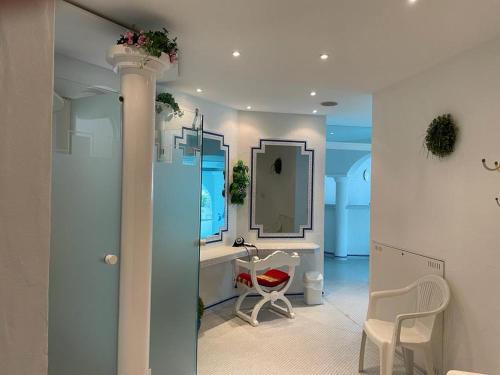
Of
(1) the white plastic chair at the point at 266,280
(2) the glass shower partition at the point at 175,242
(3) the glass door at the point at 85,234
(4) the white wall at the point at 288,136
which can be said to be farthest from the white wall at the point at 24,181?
(4) the white wall at the point at 288,136

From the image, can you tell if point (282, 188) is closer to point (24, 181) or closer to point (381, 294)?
point (381, 294)

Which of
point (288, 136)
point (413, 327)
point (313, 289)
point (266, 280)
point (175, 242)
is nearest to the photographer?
point (175, 242)

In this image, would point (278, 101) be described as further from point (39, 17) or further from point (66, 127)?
point (39, 17)

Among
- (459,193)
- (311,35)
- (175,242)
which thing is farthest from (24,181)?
(459,193)

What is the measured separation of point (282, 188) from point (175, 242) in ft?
9.16

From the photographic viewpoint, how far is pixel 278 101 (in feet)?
14.2

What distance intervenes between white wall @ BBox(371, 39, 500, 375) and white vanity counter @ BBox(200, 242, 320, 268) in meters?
1.57

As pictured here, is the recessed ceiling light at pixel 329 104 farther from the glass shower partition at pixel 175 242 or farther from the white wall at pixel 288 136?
the glass shower partition at pixel 175 242

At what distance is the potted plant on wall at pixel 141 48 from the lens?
2.14 m

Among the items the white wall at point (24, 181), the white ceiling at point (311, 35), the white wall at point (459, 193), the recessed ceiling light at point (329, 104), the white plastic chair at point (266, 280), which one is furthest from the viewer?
the recessed ceiling light at point (329, 104)

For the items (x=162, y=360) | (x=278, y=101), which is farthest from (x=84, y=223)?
(x=278, y=101)

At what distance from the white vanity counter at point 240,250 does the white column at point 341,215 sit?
2883mm

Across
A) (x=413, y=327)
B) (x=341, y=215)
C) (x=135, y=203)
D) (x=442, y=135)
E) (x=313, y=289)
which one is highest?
(x=442, y=135)

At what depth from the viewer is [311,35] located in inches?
94.2
